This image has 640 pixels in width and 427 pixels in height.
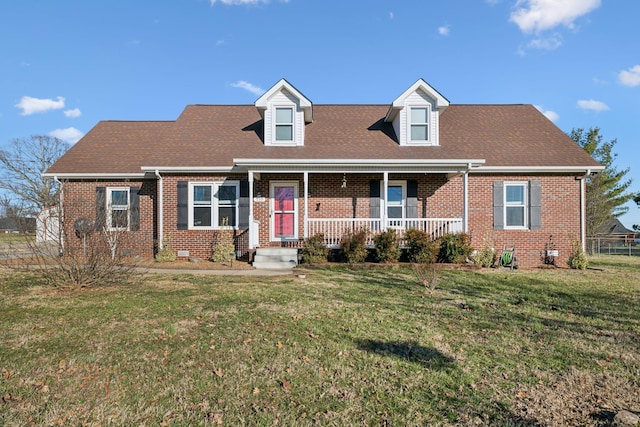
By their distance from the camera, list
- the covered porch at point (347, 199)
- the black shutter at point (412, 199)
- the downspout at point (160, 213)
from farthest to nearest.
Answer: the black shutter at point (412, 199) < the covered porch at point (347, 199) < the downspout at point (160, 213)

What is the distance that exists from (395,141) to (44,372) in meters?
11.8

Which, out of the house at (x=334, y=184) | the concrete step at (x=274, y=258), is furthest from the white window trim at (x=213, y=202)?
the concrete step at (x=274, y=258)

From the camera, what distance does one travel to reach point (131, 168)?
12758 mm

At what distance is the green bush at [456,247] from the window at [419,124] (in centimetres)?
385

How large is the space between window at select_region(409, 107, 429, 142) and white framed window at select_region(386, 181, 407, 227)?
174 centimetres

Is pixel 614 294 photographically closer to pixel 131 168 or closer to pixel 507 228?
pixel 507 228

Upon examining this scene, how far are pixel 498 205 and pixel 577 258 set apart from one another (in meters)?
2.80

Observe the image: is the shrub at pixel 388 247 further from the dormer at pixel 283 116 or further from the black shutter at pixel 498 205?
the dormer at pixel 283 116

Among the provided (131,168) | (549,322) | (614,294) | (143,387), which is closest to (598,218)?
(614,294)

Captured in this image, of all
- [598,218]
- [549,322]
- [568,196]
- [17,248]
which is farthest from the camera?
[598,218]

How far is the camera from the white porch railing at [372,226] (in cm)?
1154

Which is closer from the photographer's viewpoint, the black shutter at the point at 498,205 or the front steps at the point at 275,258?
the front steps at the point at 275,258

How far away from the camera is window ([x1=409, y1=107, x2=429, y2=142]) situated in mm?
12943

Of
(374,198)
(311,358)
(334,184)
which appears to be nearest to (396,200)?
(374,198)
